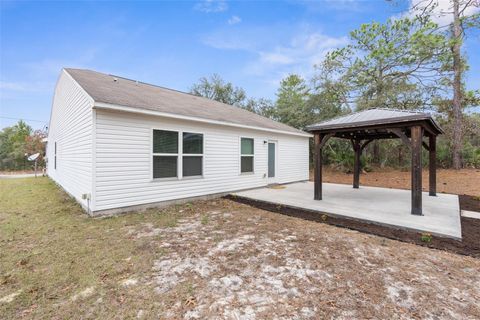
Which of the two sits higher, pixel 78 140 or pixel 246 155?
pixel 78 140

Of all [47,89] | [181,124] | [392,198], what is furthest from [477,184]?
[47,89]

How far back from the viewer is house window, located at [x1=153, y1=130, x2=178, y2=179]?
5.61 meters

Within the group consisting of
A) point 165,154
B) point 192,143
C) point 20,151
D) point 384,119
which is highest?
point 384,119

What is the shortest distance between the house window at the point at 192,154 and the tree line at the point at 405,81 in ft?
32.6

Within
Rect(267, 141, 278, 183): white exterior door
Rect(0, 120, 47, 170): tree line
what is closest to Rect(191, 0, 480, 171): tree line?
Rect(267, 141, 278, 183): white exterior door

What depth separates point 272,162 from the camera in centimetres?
927

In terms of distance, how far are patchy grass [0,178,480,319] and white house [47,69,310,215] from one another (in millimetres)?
1087

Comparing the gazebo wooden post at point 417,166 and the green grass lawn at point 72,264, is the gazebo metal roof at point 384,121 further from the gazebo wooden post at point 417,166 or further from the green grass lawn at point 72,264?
the green grass lawn at point 72,264

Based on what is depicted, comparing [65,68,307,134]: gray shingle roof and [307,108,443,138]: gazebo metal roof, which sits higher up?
[65,68,307,134]: gray shingle roof

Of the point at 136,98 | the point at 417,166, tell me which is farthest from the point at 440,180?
the point at 136,98

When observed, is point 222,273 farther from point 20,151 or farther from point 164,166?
point 20,151

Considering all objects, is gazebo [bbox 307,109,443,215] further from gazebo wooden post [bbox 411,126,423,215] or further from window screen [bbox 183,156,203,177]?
window screen [bbox 183,156,203,177]

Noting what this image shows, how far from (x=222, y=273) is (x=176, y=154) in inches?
156

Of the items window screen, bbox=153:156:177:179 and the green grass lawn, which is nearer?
the green grass lawn
